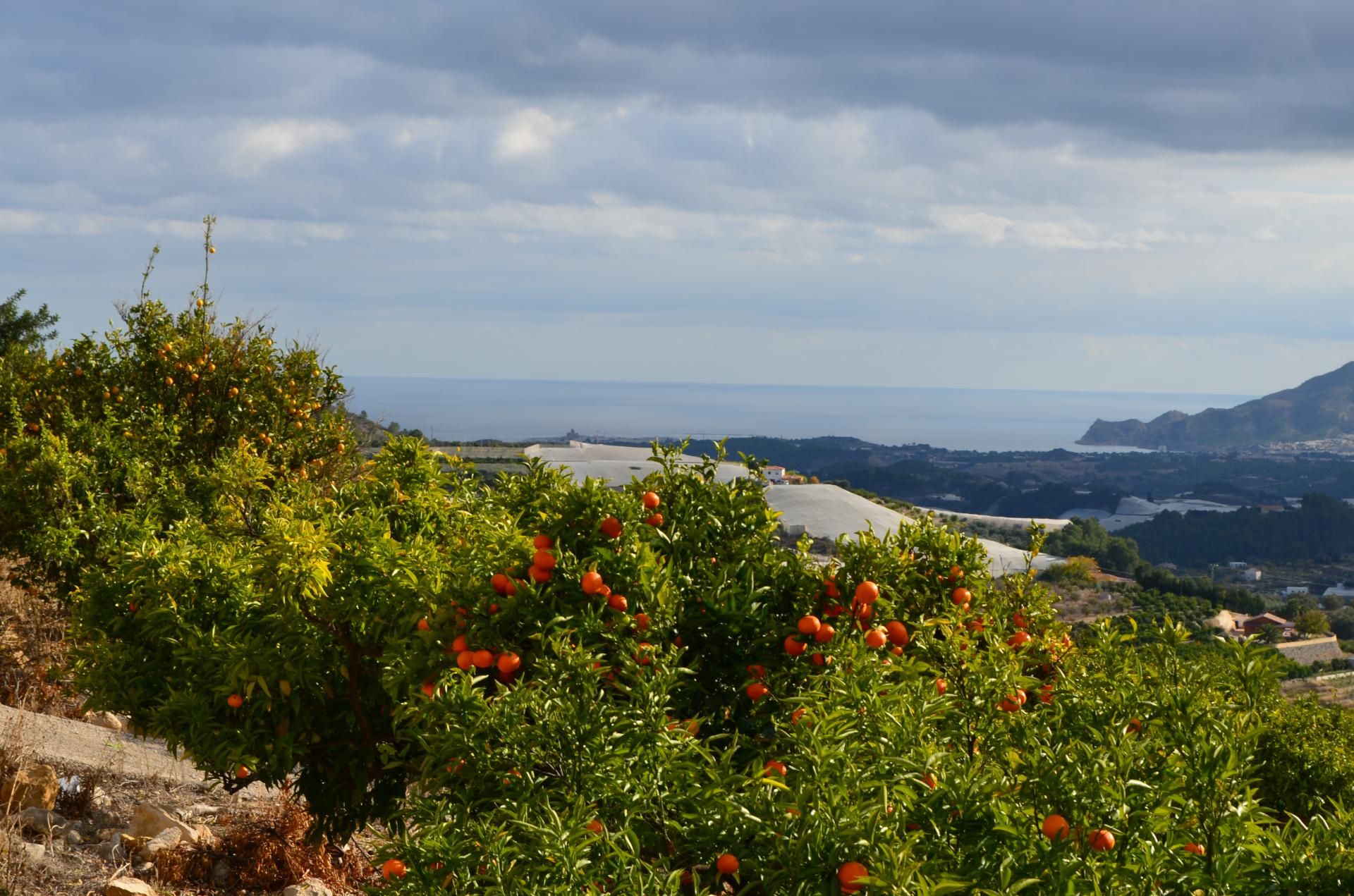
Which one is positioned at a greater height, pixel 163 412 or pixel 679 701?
pixel 163 412

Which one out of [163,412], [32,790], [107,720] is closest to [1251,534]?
[163,412]

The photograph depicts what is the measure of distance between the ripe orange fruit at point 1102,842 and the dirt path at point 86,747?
4355mm

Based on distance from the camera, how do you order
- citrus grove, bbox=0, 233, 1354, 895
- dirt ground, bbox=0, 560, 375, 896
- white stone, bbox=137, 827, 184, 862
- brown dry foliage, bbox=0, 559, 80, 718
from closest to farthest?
citrus grove, bbox=0, 233, 1354, 895 < dirt ground, bbox=0, 560, 375, 896 < white stone, bbox=137, 827, 184, 862 < brown dry foliage, bbox=0, 559, 80, 718

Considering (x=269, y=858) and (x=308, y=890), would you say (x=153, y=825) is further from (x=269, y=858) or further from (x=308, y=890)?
(x=308, y=890)

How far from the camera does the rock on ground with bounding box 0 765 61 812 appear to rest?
14.6 ft

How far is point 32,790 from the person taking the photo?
4.50 metres

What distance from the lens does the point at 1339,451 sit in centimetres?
13138

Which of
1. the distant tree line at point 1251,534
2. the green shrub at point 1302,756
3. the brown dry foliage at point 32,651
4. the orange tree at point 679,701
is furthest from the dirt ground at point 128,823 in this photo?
the distant tree line at point 1251,534

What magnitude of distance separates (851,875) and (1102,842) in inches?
16.5

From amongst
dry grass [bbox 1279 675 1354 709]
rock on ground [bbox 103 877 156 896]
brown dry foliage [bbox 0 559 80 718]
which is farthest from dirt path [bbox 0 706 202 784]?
dry grass [bbox 1279 675 1354 709]

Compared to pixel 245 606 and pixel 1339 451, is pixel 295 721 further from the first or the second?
pixel 1339 451

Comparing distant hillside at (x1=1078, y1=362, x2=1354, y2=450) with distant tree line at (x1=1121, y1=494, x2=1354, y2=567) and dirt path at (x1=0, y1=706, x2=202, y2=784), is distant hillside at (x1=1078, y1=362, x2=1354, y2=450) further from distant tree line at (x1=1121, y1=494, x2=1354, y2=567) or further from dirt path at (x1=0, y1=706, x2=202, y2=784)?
dirt path at (x1=0, y1=706, x2=202, y2=784)

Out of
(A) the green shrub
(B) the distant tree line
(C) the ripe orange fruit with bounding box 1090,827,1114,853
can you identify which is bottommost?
(B) the distant tree line

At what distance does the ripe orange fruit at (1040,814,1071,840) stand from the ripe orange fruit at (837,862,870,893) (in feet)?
1.03
